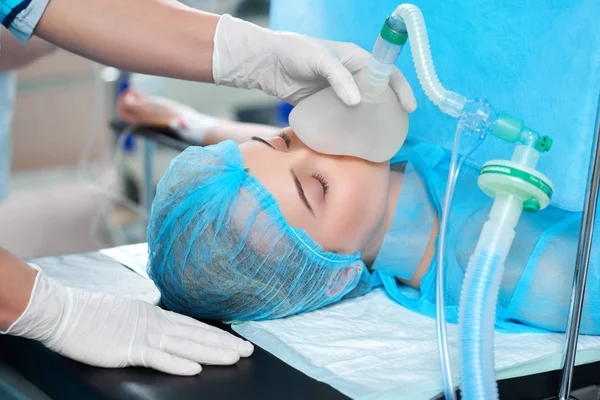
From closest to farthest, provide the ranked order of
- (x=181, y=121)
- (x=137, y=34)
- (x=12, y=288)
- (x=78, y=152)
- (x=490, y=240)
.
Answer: (x=490, y=240), (x=12, y=288), (x=137, y=34), (x=181, y=121), (x=78, y=152)

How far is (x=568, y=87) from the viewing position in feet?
4.47

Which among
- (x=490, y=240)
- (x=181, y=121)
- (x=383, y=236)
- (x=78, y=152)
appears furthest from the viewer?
(x=78, y=152)

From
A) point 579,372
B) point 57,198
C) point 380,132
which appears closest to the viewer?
point 579,372

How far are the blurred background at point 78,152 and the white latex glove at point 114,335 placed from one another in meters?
2.08

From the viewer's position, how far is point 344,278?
5.03ft

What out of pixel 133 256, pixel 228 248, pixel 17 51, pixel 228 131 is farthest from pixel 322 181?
pixel 17 51

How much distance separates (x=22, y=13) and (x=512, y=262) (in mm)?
1012

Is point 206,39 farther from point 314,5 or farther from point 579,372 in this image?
point 579,372

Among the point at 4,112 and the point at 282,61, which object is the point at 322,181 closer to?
the point at 282,61

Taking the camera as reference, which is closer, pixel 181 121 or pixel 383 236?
pixel 383 236

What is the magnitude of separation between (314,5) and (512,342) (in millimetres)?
912

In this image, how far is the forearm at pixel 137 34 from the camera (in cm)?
148

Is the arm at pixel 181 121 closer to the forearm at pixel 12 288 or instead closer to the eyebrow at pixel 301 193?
the eyebrow at pixel 301 193

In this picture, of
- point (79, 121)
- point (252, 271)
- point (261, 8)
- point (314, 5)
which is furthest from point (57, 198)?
point (252, 271)
